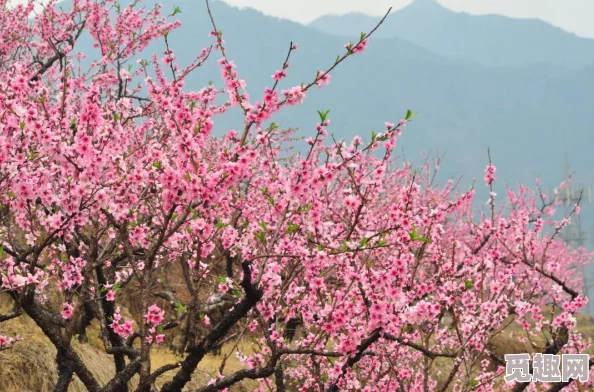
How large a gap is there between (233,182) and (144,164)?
1.49 m

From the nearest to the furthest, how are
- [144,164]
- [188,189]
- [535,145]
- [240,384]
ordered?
[188,189]
[144,164]
[240,384]
[535,145]

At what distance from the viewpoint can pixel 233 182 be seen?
12.5 ft

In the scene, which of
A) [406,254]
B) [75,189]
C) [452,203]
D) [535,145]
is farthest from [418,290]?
[535,145]

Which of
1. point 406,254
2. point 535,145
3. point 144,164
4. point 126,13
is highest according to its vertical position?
point 535,145

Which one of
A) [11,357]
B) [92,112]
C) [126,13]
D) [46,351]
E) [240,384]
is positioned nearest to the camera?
[92,112]

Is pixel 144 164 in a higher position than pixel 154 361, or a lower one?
higher

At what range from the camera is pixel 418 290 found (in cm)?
Answer: 499

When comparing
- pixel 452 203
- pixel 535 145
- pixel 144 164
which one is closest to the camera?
pixel 144 164

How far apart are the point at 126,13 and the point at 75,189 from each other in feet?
24.6

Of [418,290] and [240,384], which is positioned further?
[240,384]

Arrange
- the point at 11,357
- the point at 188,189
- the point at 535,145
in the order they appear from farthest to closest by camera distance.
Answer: the point at 535,145
the point at 11,357
the point at 188,189

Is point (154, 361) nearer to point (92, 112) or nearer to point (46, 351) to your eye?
point (46, 351)

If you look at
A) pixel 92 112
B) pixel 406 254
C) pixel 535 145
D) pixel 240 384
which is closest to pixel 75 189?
pixel 92 112

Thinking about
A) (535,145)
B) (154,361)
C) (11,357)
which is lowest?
(11,357)
